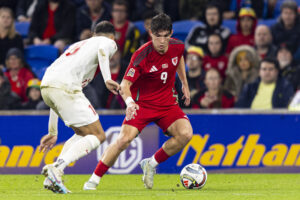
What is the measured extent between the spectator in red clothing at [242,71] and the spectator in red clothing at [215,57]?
37 cm

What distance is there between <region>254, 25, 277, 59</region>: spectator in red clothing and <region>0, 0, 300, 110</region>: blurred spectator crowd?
2cm

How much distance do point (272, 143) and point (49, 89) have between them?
3990 millimetres


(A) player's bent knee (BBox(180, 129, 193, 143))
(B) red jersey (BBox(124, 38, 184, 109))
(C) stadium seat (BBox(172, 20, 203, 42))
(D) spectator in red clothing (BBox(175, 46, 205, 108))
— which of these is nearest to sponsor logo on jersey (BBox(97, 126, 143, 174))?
(D) spectator in red clothing (BBox(175, 46, 205, 108))

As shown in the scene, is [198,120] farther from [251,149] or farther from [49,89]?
[49,89]

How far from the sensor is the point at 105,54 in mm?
7254

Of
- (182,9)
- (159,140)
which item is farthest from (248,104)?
(182,9)

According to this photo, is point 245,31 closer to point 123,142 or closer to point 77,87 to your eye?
point 123,142

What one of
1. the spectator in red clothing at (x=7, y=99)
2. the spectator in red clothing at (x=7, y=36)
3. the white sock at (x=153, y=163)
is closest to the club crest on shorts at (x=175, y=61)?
the white sock at (x=153, y=163)

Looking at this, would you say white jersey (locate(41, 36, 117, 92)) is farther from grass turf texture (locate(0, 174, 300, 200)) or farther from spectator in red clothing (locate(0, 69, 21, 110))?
spectator in red clothing (locate(0, 69, 21, 110))

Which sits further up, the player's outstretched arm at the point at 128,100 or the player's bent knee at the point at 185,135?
the player's outstretched arm at the point at 128,100

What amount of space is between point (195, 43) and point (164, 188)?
16.0 feet

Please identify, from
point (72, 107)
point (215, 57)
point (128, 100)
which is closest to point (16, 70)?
point (215, 57)

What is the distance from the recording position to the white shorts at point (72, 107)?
750 centimetres

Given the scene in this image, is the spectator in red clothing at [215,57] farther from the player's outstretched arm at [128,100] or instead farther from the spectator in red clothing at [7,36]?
the player's outstretched arm at [128,100]
